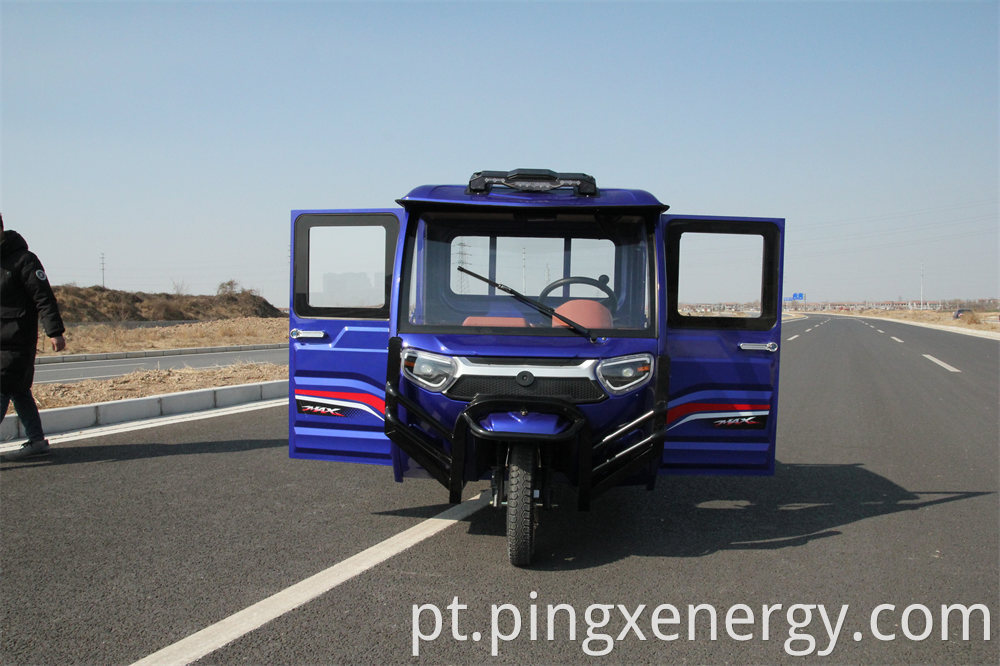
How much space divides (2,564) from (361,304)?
245 cm

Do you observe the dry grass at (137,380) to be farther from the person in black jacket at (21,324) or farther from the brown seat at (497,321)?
the brown seat at (497,321)

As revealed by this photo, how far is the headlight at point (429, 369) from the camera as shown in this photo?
418 cm

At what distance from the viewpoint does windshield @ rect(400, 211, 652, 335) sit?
176 inches

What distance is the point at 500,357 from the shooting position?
4117 mm

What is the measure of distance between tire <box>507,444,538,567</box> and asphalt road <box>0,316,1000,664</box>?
0.16 meters

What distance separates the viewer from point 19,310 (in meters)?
6.37

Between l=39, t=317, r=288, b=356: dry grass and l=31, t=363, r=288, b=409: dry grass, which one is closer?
l=31, t=363, r=288, b=409: dry grass

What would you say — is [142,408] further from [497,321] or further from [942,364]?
[942,364]

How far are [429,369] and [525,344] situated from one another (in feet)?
1.81

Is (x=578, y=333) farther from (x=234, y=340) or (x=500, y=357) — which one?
(x=234, y=340)

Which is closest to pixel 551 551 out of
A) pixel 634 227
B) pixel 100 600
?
pixel 634 227

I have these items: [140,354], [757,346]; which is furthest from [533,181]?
[140,354]

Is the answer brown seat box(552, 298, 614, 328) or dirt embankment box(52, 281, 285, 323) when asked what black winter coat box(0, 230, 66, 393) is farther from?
dirt embankment box(52, 281, 285, 323)

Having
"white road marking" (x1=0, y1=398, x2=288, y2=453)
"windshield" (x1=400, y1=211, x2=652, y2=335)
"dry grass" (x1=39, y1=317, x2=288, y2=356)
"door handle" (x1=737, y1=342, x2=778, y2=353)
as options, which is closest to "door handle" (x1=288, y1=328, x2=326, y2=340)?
"windshield" (x1=400, y1=211, x2=652, y2=335)
